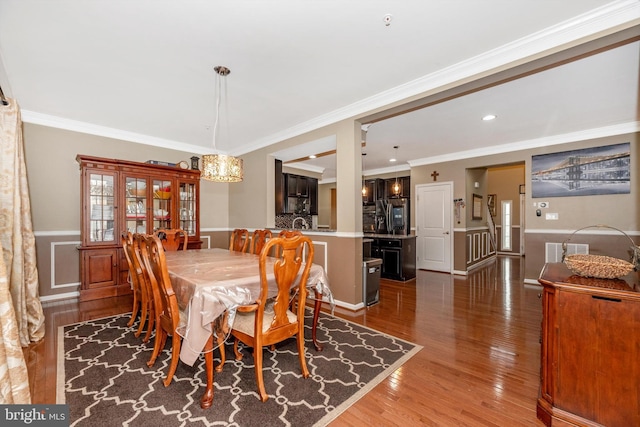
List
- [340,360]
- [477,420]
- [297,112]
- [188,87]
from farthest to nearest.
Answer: [297,112] → [188,87] → [340,360] → [477,420]

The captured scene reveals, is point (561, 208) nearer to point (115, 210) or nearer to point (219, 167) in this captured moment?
point (219, 167)

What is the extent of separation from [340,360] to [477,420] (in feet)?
3.31

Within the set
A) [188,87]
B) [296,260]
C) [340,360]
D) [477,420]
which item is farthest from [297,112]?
[477,420]

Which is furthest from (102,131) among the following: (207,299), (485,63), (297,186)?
(485,63)

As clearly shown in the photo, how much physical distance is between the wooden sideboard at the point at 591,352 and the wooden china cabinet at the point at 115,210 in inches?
185

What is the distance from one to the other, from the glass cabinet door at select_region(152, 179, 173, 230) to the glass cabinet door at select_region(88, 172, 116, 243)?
0.55m

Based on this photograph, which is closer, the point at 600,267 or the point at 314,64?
the point at 600,267

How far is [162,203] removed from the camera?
447cm

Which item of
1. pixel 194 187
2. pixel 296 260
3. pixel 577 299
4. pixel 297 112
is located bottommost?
pixel 577 299

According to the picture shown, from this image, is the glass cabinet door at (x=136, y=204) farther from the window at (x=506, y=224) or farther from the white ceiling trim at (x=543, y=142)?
the window at (x=506, y=224)

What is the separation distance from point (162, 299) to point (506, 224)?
32.7 feet

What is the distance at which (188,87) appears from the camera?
2.91 metres

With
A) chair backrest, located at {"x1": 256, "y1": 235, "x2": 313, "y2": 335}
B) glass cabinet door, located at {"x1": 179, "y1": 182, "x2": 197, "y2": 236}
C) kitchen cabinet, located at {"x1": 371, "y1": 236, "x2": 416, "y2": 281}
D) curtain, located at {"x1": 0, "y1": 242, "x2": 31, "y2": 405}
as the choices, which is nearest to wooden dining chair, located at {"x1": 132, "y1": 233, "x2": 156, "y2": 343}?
curtain, located at {"x1": 0, "y1": 242, "x2": 31, "y2": 405}

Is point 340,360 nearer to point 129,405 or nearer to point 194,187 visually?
point 129,405
